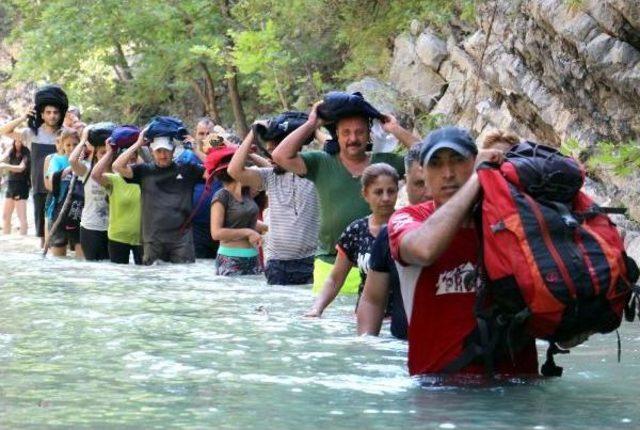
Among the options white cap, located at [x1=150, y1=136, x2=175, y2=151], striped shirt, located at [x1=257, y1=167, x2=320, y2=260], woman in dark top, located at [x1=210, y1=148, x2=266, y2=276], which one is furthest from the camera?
white cap, located at [x1=150, y1=136, x2=175, y2=151]

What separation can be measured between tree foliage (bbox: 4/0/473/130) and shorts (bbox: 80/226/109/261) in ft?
20.9

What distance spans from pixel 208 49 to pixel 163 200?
11892mm

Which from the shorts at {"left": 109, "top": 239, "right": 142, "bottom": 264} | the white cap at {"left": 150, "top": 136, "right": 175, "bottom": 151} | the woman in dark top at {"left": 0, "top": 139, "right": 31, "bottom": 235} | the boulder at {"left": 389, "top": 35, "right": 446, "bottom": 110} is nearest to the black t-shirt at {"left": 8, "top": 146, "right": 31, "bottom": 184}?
the woman in dark top at {"left": 0, "top": 139, "right": 31, "bottom": 235}

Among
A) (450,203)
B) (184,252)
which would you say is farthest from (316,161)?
(184,252)

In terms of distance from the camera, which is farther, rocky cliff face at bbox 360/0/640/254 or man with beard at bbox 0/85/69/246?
man with beard at bbox 0/85/69/246

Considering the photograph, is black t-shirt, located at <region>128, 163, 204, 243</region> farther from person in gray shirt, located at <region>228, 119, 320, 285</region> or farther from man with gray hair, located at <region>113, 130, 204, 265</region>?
person in gray shirt, located at <region>228, 119, 320, 285</region>

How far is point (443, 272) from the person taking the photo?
18.1 ft

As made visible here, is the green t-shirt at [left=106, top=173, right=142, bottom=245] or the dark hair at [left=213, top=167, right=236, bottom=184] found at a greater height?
the dark hair at [left=213, top=167, right=236, bottom=184]

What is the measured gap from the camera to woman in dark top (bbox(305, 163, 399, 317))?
7.87m

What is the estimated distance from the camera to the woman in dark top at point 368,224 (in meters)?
7.87

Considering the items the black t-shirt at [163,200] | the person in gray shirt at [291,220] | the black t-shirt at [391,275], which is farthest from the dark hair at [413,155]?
the black t-shirt at [163,200]

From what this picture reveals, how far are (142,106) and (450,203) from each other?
2988 cm

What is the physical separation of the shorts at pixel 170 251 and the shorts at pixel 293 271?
297cm

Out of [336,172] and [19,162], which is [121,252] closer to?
[336,172]
